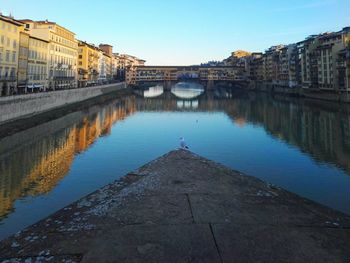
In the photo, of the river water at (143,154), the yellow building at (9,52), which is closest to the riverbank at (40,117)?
the river water at (143,154)

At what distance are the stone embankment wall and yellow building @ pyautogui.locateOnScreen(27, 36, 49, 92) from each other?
3.56 m

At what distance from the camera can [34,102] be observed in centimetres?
3978

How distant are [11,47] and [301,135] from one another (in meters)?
38.8

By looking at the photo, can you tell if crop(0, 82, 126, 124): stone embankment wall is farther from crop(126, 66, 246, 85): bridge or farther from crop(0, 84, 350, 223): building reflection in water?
crop(126, 66, 246, 85): bridge

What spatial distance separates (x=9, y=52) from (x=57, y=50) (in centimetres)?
2116

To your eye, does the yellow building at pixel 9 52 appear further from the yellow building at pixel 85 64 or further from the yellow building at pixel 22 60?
the yellow building at pixel 85 64

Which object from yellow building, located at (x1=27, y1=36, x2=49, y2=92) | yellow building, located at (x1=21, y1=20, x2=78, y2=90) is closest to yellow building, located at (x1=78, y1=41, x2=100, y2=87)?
yellow building, located at (x1=21, y1=20, x2=78, y2=90)

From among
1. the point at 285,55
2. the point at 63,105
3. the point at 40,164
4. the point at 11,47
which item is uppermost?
the point at 285,55

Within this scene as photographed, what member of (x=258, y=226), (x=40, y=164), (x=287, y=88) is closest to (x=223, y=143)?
(x=40, y=164)

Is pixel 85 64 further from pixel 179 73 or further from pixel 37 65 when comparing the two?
pixel 179 73

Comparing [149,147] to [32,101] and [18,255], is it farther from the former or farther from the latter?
[18,255]

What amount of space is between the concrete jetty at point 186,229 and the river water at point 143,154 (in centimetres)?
396

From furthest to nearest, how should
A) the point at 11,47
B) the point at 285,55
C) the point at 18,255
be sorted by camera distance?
1. the point at 285,55
2. the point at 11,47
3. the point at 18,255

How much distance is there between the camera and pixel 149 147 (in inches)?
1186
